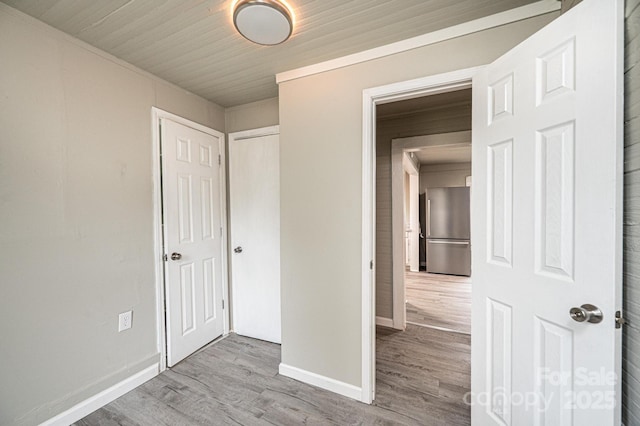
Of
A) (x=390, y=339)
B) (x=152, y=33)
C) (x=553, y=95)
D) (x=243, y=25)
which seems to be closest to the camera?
(x=553, y=95)

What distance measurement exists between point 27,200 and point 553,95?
2646 millimetres

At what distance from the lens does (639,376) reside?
847 millimetres

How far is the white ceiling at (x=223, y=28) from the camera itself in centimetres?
136

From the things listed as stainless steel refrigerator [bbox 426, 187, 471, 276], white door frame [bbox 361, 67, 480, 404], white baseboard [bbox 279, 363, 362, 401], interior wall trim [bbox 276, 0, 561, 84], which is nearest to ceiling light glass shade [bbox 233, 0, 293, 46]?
interior wall trim [bbox 276, 0, 561, 84]

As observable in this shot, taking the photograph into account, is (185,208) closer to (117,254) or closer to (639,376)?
(117,254)

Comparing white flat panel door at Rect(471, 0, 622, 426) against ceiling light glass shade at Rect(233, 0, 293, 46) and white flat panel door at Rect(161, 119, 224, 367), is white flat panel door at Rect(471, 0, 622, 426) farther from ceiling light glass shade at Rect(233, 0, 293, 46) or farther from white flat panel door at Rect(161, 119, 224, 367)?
white flat panel door at Rect(161, 119, 224, 367)

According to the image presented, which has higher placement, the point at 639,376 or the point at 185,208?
the point at 185,208

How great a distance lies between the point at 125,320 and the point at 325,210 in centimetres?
168

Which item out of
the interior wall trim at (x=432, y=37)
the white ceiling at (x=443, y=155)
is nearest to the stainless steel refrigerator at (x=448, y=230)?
the white ceiling at (x=443, y=155)

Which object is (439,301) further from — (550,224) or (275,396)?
(550,224)

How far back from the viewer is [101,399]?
1.73 meters

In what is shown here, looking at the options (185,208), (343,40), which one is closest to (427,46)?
(343,40)

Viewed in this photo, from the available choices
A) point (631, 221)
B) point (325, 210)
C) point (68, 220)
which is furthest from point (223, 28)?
point (631, 221)

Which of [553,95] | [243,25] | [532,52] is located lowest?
[553,95]
